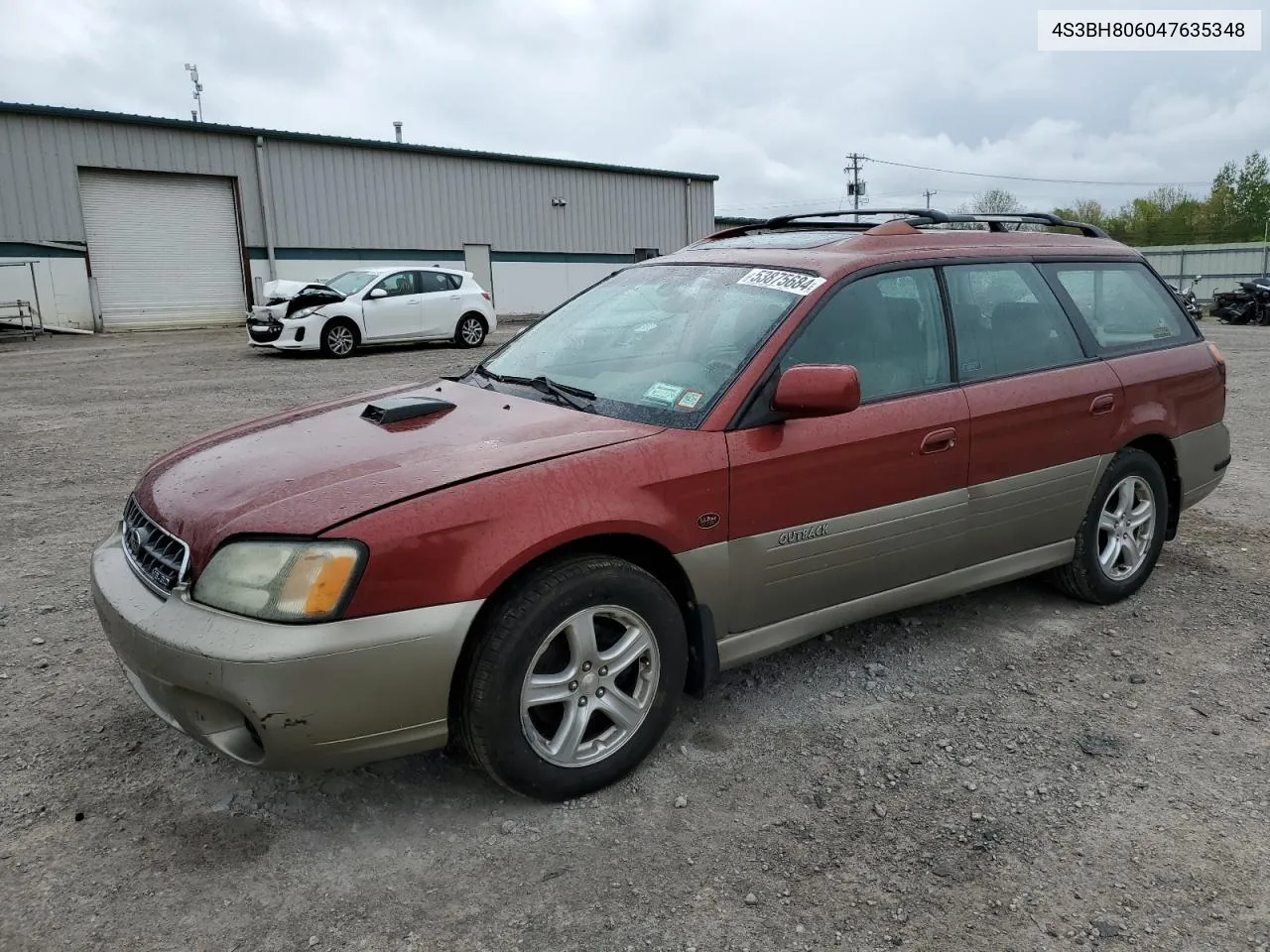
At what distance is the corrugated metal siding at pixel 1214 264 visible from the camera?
32.6 metres

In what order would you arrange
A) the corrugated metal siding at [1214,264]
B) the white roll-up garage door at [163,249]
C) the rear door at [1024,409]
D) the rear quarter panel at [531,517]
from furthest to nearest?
the corrugated metal siding at [1214,264]
the white roll-up garage door at [163,249]
the rear door at [1024,409]
the rear quarter panel at [531,517]

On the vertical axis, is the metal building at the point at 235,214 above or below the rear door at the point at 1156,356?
above

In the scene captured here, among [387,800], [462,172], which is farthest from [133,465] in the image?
[462,172]

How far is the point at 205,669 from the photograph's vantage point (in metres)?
2.36

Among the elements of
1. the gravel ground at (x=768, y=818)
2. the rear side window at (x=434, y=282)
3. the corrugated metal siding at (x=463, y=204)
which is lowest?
the gravel ground at (x=768, y=818)

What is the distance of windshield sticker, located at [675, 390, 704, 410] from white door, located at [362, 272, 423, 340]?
13.8m

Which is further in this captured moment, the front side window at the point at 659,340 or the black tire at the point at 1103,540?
the black tire at the point at 1103,540

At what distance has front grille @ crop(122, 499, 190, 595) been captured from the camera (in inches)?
102

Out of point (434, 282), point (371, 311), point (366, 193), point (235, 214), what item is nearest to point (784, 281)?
point (371, 311)

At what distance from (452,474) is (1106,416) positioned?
292 cm

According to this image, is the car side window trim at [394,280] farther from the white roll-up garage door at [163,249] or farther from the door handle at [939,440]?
the door handle at [939,440]

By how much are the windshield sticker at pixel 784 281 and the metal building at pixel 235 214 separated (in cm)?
2205

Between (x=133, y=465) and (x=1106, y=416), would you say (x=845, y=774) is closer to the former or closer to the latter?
(x=1106, y=416)

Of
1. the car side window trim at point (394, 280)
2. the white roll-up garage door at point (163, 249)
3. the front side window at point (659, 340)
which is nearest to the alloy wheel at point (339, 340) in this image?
the car side window trim at point (394, 280)
